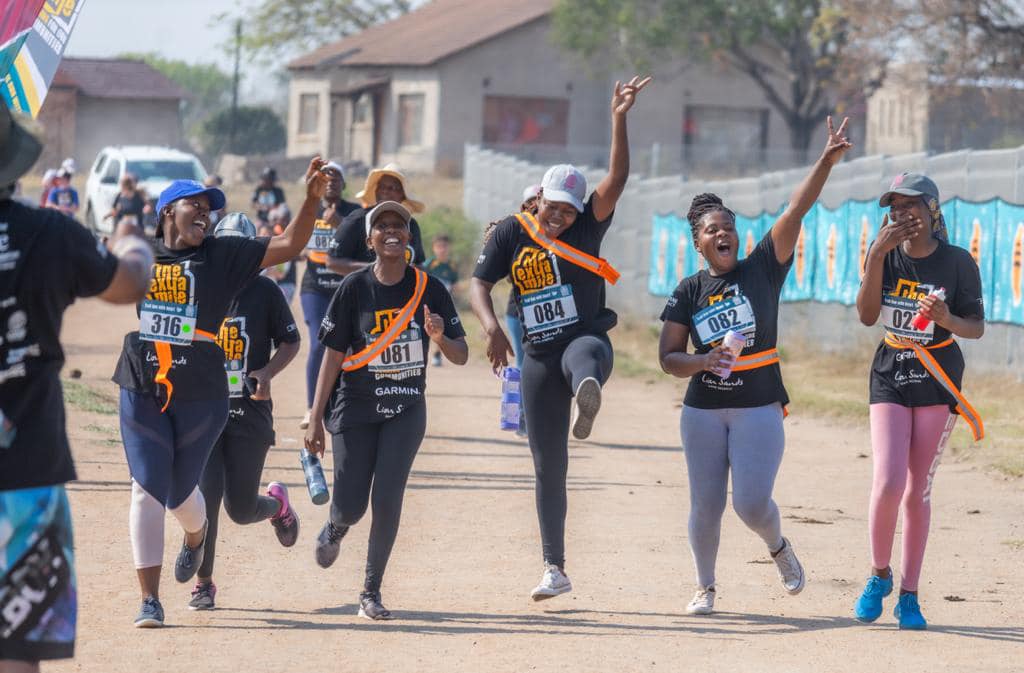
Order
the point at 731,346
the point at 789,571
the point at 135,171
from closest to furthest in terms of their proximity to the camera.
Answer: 1. the point at 731,346
2. the point at 789,571
3. the point at 135,171

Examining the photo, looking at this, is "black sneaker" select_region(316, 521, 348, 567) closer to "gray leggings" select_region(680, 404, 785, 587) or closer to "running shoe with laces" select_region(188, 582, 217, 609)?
"running shoe with laces" select_region(188, 582, 217, 609)

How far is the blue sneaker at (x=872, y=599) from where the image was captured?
764 centimetres

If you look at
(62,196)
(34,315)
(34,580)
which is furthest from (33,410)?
(62,196)

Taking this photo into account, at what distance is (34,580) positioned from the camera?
4551 millimetres

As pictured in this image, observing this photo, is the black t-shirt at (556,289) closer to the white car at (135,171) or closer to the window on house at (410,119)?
the white car at (135,171)

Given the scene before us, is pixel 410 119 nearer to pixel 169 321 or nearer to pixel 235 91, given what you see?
pixel 235 91

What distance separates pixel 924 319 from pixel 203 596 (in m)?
3.59

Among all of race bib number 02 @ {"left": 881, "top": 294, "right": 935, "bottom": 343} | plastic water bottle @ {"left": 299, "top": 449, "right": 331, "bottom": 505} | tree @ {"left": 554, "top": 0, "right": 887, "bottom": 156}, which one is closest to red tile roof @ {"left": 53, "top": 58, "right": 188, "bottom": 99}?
tree @ {"left": 554, "top": 0, "right": 887, "bottom": 156}

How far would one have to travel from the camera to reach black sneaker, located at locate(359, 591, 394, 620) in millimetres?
7605

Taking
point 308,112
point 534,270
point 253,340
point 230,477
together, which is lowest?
point 230,477

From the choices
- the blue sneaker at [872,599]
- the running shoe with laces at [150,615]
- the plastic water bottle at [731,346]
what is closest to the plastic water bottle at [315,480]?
the running shoe with laces at [150,615]

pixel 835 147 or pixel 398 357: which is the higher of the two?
pixel 835 147

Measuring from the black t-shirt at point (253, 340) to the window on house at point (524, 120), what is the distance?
1770 inches

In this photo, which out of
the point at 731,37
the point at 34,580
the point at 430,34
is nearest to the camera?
the point at 34,580
